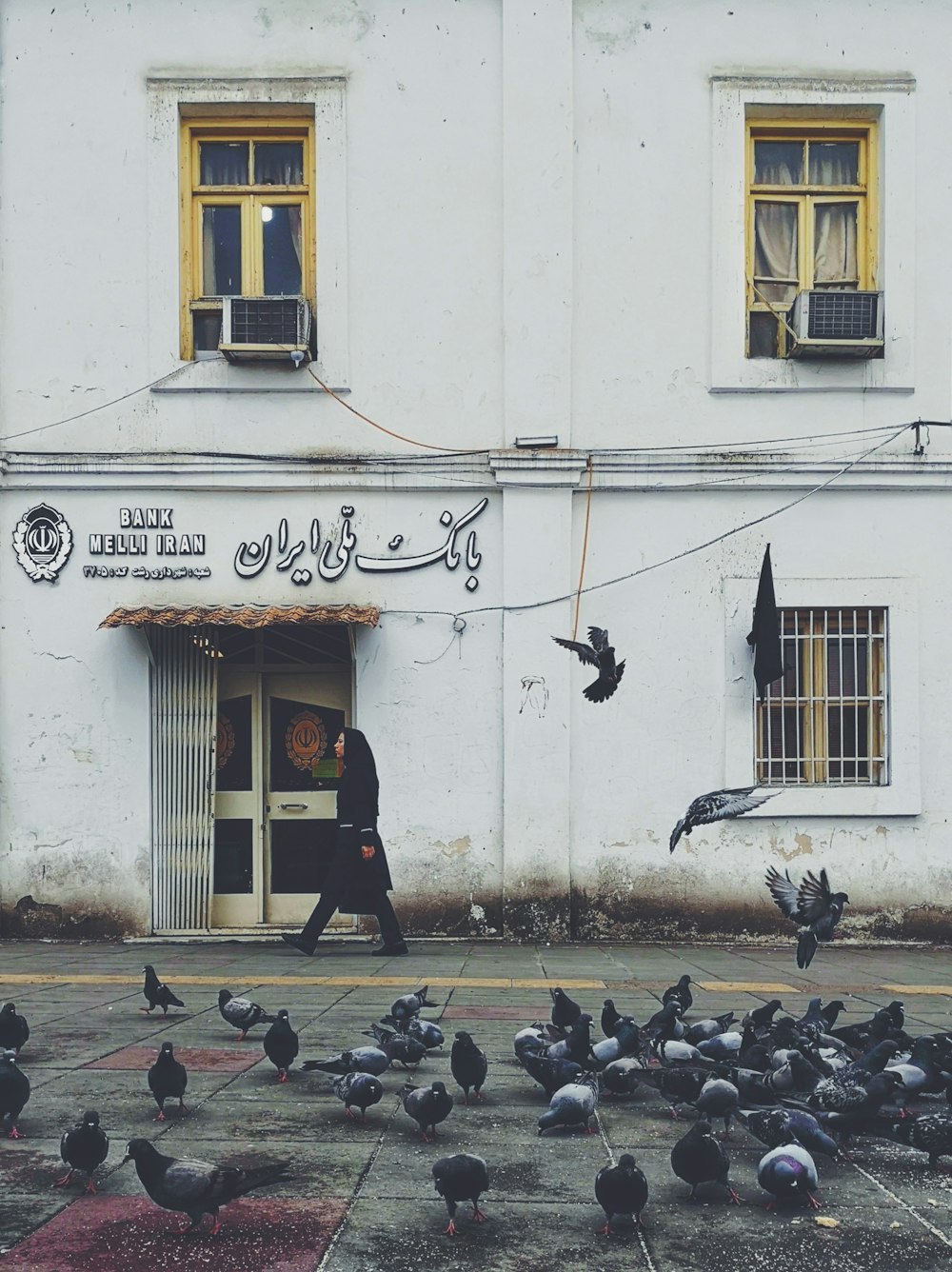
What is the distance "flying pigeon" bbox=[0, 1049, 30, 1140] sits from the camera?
16.6 feet

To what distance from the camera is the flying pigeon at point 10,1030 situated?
6141mm

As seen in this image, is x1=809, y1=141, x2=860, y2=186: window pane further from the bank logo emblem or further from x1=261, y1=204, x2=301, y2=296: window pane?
the bank logo emblem

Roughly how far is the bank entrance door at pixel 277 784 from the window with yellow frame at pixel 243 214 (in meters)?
3.14

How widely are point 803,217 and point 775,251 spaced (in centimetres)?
40

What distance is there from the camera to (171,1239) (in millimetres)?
4074

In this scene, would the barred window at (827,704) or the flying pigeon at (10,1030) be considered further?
the barred window at (827,704)

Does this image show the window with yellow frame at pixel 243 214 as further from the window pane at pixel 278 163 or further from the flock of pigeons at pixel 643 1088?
the flock of pigeons at pixel 643 1088

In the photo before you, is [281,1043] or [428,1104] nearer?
[428,1104]

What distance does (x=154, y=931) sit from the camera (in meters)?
11.9

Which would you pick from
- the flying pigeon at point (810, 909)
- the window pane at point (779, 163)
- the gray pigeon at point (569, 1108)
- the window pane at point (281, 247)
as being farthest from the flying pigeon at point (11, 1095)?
the window pane at point (779, 163)

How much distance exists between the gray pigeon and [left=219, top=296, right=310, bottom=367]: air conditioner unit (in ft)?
26.5

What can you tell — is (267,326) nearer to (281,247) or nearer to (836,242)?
(281,247)

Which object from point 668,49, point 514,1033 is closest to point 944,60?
point 668,49

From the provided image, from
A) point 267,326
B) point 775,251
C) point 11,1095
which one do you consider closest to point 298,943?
point 267,326
